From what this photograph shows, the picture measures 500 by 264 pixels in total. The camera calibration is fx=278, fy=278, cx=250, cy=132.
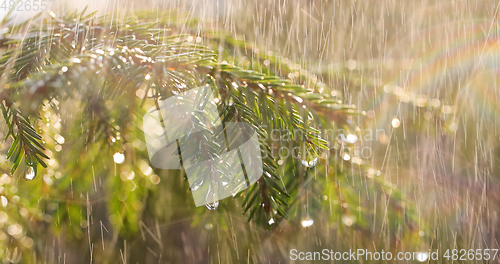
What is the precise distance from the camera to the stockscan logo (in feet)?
0.71

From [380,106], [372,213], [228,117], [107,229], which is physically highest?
[228,117]

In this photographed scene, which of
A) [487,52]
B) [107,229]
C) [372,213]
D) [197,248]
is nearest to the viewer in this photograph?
[372,213]

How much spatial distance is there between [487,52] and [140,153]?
1.49 m

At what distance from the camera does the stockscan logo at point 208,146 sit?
0.71ft

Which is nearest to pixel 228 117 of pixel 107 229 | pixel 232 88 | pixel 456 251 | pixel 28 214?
pixel 232 88

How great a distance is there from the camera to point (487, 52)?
1.22 meters

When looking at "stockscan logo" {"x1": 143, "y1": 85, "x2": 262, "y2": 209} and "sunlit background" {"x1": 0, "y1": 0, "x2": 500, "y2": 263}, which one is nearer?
"stockscan logo" {"x1": 143, "y1": 85, "x2": 262, "y2": 209}

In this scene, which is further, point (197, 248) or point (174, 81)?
point (197, 248)

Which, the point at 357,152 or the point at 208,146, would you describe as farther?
the point at 357,152

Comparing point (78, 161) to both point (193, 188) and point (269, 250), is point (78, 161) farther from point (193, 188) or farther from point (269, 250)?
point (269, 250)

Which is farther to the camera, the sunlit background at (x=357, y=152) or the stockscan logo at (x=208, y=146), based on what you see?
the sunlit background at (x=357, y=152)

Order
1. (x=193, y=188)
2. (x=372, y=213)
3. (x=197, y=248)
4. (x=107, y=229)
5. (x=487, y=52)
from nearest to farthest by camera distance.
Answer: (x=193, y=188) < (x=372, y=213) < (x=107, y=229) < (x=197, y=248) < (x=487, y=52)

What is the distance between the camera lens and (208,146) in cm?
22

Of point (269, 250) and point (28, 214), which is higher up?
point (28, 214)
